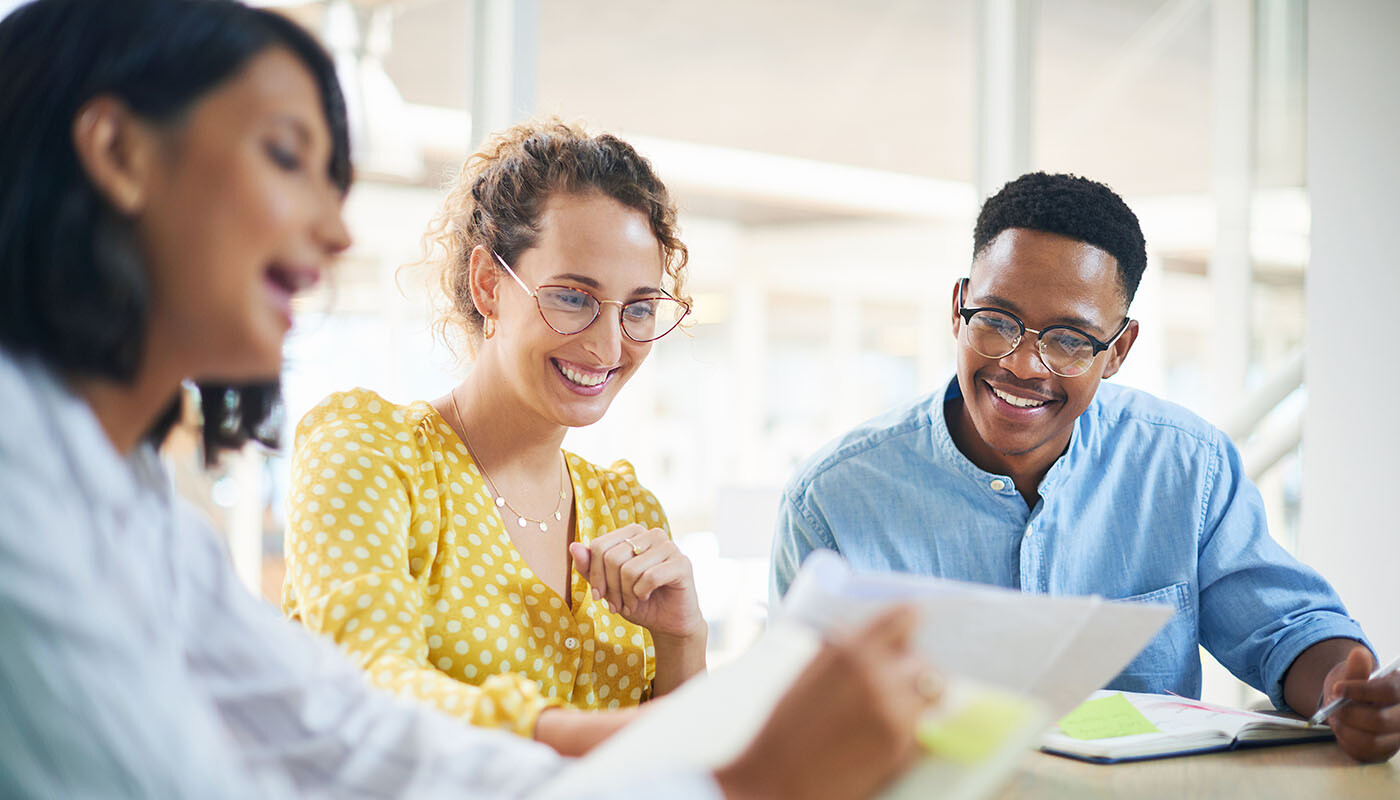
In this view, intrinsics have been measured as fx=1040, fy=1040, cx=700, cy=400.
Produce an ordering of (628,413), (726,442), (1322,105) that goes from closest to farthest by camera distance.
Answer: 1. (1322,105)
2. (628,413)
3. (726,442)

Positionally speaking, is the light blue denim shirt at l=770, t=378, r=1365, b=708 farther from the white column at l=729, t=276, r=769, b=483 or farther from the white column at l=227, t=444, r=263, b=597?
the white column at l=729, t=276, r=769, b=483

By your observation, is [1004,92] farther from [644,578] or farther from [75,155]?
[75,155]

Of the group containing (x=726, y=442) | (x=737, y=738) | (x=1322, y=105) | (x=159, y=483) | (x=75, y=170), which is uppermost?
(x=1322, y=105)

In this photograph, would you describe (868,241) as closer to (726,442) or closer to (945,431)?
(726,442)

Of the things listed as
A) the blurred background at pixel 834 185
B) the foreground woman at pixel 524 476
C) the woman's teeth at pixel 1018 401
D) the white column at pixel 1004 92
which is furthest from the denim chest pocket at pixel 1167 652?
the white column at pixel 1004 92

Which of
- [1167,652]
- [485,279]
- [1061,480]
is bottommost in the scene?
[1167,652]

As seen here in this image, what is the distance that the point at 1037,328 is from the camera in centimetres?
157

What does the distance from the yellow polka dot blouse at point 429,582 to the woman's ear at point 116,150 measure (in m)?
0.50

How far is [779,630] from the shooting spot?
0.66 m

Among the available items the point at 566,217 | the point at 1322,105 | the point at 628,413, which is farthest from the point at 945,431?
the point at 628,413

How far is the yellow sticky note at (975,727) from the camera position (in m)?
0.63

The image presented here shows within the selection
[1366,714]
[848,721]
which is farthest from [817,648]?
[1366,714]

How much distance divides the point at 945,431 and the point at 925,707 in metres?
1.11

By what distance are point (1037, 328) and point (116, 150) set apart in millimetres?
1272
